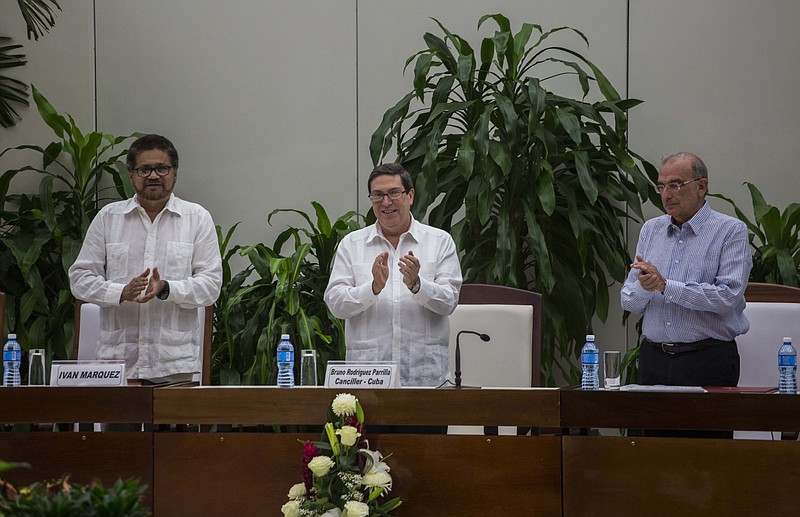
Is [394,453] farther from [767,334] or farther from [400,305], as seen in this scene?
[767,334]

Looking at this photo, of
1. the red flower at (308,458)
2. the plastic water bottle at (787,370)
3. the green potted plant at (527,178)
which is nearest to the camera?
the red flower at (308,458)

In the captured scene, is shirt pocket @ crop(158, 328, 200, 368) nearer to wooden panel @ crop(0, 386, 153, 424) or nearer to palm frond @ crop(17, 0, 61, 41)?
wooden panel @ crop(0, 386, 153, 424)

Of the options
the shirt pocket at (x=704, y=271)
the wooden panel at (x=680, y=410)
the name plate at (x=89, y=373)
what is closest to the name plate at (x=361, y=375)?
the wooden panel at (x=680, y=410)

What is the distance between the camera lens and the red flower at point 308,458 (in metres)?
2.45

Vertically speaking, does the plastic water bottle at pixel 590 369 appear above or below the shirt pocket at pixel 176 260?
below

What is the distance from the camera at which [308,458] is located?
245 cm

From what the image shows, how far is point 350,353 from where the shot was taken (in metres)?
3.17

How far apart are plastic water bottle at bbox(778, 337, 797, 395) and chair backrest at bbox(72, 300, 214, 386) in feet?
6.25

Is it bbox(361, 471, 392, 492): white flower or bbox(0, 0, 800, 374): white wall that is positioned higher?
bbox(0, 0, 800, 374): white wall

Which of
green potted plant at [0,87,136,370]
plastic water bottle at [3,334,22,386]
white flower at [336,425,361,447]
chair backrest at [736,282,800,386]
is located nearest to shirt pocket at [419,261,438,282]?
white flower at [336,425,361,447]

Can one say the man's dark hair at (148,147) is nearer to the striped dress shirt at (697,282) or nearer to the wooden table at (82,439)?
the wooden table at (82,439)

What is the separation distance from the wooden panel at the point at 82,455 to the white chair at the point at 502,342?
109cm

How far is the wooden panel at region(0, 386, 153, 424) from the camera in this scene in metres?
2.70

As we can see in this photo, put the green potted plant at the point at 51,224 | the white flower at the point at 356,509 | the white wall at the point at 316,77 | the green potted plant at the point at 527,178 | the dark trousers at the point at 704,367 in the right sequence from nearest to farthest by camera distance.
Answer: the white flower at the point at 356,509 → the dark trousers at the point at 704,367 → the green potted plant at the point at 527,178 → the green potted plant at the point at 51,224 → the white wall at the point at 316,77
